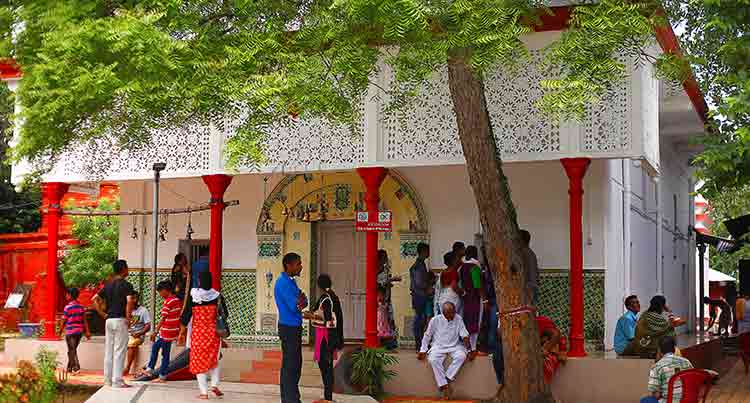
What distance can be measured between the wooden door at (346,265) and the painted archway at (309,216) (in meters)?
0.19

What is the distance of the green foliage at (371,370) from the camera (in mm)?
13211

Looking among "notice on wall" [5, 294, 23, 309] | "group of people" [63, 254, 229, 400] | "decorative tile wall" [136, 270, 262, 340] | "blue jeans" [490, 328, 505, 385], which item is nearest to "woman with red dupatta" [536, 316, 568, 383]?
"blue jeans" [490, 328, 505, 385]

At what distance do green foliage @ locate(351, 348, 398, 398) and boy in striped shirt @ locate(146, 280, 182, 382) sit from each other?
2522 mm

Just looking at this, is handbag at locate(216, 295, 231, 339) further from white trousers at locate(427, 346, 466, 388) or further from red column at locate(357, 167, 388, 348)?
white trousers at locate(427, 346, 466, 388)

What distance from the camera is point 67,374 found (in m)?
14.4

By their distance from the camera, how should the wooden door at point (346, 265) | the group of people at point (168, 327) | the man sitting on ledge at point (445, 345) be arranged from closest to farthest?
the group of people at point (168, 327)
the man sitting on ledge at point (445, 345)
the wooden door at point (346, 265)

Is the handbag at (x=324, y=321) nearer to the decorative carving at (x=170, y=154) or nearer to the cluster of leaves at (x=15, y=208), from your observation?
the decorative carving at (x=170, y=154)

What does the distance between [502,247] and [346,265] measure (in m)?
6.01

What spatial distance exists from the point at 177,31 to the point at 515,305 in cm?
489

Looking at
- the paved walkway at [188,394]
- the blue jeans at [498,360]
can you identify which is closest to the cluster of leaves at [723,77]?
the blue jeans at [498,360]

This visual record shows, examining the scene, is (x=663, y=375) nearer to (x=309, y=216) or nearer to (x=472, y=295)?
(x=472, y=295)

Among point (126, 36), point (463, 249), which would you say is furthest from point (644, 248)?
point (126, 36)

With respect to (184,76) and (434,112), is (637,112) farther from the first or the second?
(184,76)

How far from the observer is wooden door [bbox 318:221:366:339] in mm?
16516
